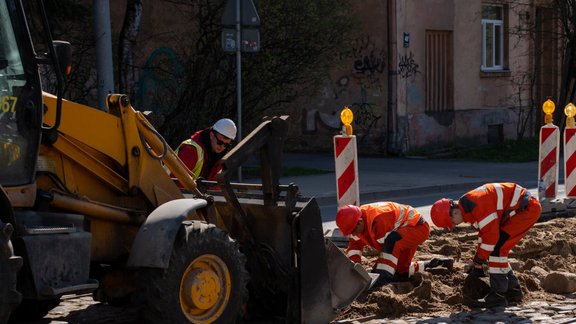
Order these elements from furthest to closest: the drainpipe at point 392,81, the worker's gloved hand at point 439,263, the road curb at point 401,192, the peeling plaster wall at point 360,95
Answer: the peeling plaster wall at point 360,95, the drainpipe at point 392,81, the road curb at point 401,192, the worker's gloved hand at point 439,263

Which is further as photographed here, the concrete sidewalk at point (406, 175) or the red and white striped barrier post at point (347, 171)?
the concrete sidewalk at point (406, 175)

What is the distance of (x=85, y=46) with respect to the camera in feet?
58.8

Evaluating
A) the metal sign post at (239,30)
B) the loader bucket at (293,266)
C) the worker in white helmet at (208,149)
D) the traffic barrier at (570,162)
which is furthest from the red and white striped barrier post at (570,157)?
the loader bucket at (293,266)

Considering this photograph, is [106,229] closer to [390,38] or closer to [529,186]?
[529,186]

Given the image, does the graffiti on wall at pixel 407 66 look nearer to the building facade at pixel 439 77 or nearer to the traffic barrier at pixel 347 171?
the building facade at pixel 439 77

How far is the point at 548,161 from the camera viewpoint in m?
14.4

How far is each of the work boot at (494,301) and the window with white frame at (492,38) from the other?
20.1 meters

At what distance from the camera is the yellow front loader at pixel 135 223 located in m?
6.21

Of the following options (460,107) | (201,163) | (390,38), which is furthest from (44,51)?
(460,107)

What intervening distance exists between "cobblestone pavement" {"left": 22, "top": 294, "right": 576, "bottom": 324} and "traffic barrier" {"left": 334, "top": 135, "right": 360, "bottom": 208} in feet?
12.4

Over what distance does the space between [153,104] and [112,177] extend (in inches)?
487

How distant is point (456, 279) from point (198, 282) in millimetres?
2929


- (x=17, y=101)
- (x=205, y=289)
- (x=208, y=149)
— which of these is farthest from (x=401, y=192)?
(x=17, y=101)

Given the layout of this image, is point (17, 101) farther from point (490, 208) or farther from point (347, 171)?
point (347, 171)
